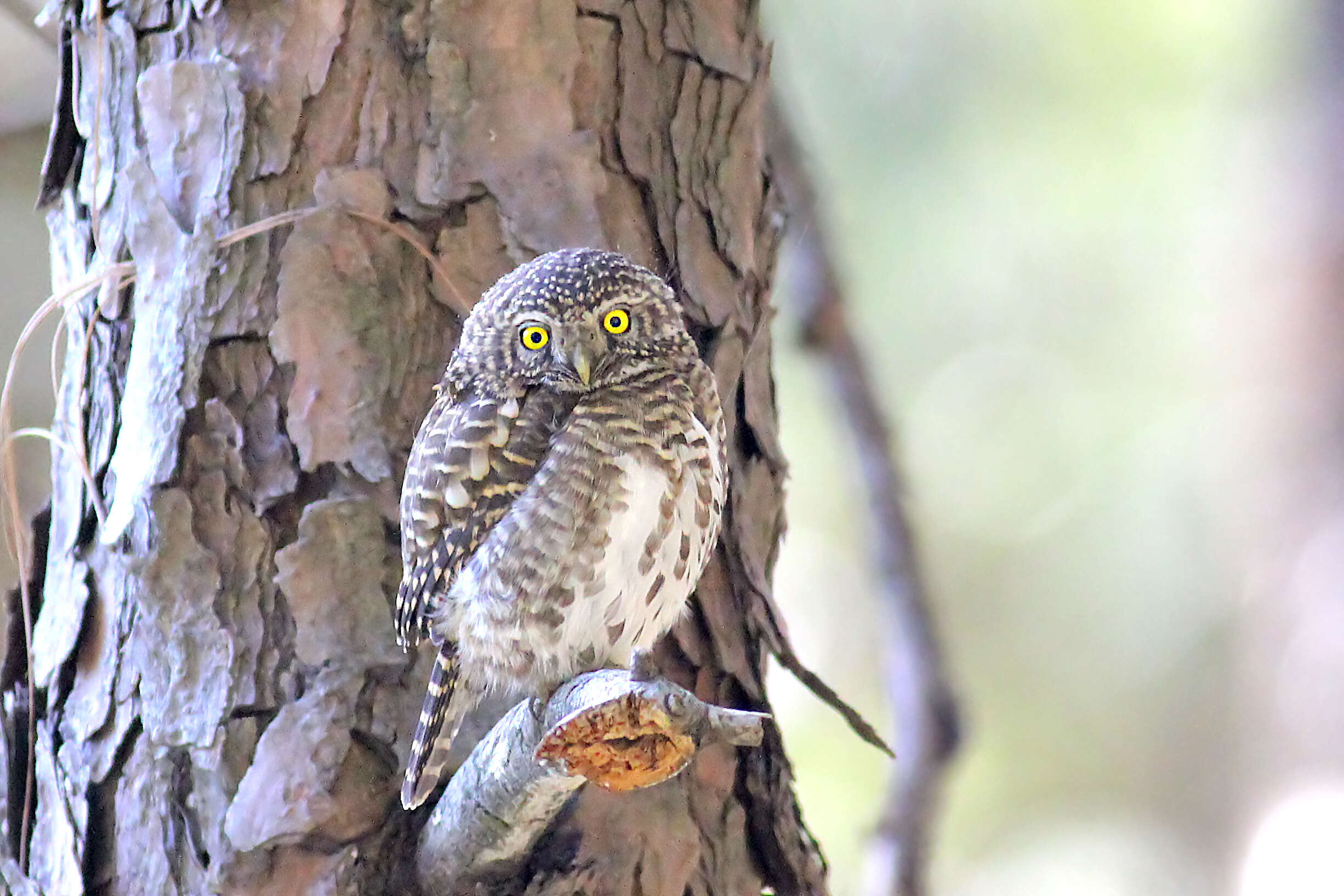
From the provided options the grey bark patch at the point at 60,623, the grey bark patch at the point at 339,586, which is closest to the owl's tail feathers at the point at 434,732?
the grey bark patch at the point at 339,586

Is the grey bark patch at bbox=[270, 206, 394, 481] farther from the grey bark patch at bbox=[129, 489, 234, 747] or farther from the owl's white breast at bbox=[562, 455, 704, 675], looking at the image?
the owl's white breast at bbox=[562, 455, 704, 675]

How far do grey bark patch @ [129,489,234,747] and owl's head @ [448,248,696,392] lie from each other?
1.20ft

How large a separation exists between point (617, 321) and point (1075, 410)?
128 cm

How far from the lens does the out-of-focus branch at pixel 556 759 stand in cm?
75

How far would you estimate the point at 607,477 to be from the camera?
3.50ft

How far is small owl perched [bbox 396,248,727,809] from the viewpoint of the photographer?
1.07 metres

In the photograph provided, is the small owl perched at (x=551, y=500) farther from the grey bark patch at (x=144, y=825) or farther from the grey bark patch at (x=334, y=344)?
the grey bark patch at (x=144, y=825)

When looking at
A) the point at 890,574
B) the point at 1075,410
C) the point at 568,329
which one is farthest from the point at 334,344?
the point at 1075,410

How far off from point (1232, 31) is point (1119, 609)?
114cm

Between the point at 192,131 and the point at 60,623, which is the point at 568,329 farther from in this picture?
the point at 60,623

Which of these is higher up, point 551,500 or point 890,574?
point 551,500

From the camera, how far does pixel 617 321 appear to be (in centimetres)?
116

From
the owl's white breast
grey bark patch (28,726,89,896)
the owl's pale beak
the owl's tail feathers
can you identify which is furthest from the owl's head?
grey bark patch (28,726,89,896)

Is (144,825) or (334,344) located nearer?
(144,825)
